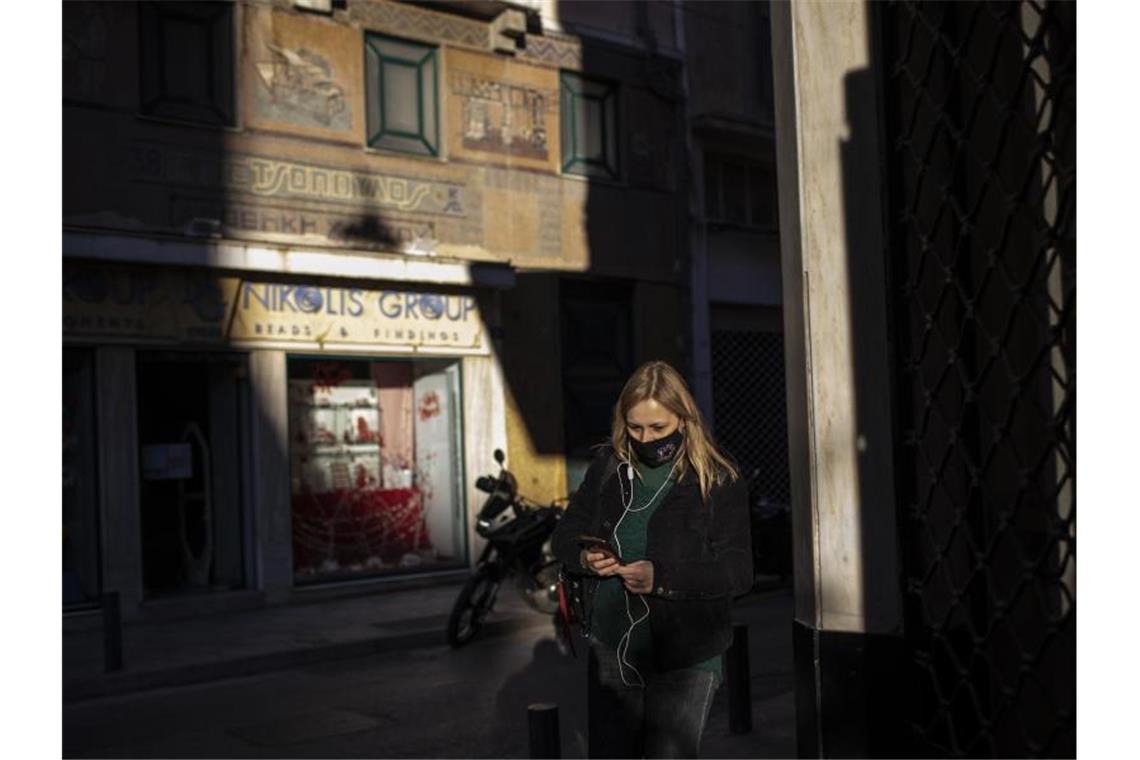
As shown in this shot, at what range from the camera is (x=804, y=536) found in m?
4.41

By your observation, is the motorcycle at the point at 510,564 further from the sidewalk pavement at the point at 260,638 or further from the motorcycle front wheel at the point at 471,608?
the sidewalk pavement at the point at 260,638

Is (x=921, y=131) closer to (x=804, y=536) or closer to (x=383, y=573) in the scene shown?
(x=804, y=536)

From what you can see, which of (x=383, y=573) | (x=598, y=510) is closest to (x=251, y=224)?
(x=383, y=573)

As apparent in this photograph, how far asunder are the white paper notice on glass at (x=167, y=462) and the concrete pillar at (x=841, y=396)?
999 cm

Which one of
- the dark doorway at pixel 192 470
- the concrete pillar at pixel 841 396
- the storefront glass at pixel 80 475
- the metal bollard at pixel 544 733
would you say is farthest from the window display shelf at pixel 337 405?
the concrete pillar at pixel 841 396

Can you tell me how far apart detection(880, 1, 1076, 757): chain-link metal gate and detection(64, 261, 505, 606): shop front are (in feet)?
32.5

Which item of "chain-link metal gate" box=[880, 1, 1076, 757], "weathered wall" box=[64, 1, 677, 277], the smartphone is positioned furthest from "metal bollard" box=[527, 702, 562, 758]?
"weathered wall" box=[64, 1, 677, 277]

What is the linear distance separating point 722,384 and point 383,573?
254 inches

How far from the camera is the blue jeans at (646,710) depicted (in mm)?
4164

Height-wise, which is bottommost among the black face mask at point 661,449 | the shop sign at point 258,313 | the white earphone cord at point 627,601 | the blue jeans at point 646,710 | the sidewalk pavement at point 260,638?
the sidewalk pavement at point 260,638

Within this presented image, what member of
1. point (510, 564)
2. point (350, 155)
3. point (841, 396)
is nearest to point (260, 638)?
point (510, 564)

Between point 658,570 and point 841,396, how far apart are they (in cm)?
81

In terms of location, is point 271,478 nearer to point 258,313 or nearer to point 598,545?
point 258,313

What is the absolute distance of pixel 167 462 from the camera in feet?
43.7
